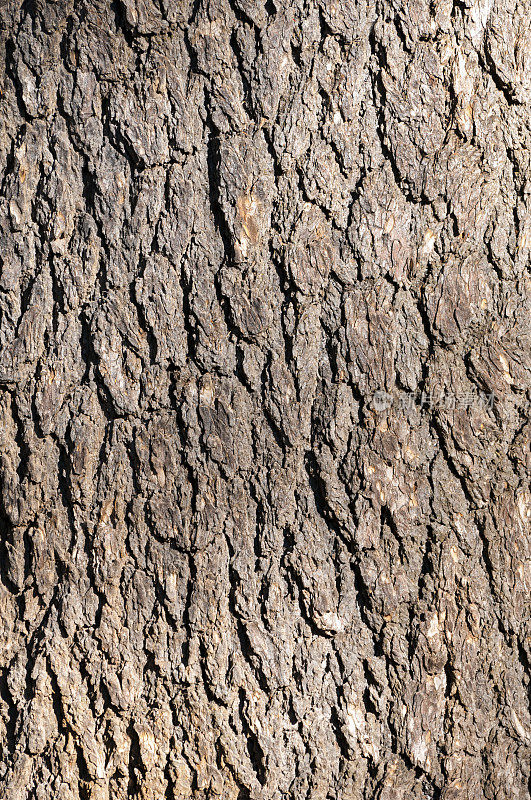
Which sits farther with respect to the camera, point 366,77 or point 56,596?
point 56,596

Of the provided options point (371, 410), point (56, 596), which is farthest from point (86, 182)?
point (56, 596)

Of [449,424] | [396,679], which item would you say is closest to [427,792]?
[396,679]

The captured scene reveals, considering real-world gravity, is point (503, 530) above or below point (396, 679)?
above

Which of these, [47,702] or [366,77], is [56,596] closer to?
[47,702]

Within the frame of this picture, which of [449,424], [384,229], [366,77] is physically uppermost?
[366,77]

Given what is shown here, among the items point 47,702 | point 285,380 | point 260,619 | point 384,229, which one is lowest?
point 47,702

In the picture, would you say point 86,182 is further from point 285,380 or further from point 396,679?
point 396,679
